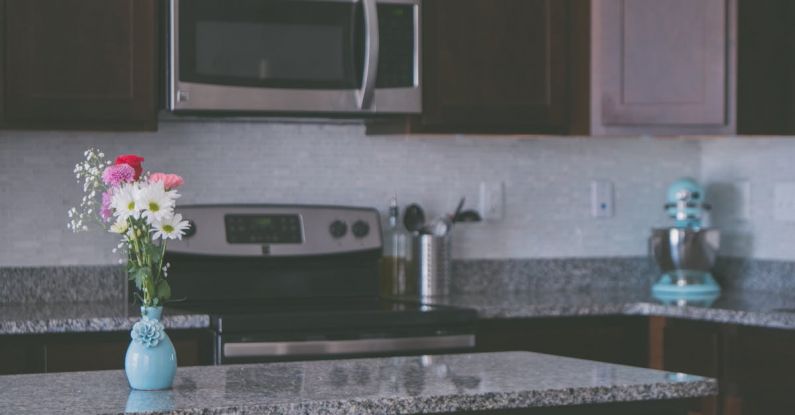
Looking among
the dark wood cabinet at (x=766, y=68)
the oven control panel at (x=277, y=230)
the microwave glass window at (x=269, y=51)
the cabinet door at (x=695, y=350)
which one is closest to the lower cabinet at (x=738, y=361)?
the cabinet door at (x=695, y=350)

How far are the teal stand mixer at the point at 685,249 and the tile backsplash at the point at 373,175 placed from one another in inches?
10.4

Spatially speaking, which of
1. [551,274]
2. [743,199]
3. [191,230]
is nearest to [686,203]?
[743,199]

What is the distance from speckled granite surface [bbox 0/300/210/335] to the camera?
2979 millimetres

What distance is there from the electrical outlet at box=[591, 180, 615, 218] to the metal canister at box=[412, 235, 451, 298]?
66 centimetres

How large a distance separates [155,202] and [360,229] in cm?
174

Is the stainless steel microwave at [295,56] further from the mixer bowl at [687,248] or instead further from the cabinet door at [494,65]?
the mixer bowl at [687,248]

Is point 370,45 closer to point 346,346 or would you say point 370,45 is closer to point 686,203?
point 346,346

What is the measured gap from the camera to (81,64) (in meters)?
3.23

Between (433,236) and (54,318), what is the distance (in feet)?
3.92

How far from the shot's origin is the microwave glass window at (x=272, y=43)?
331cm

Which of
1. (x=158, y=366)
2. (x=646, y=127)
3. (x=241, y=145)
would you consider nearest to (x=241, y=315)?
(x=241, y=145)

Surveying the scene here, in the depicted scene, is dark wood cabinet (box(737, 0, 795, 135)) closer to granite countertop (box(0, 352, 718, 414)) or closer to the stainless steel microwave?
the stainless steel microwave

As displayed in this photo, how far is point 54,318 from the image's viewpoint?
3.03 meters

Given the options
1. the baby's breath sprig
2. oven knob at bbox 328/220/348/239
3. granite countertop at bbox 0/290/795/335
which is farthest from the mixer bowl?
the baby's breath sprig
